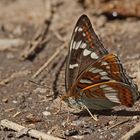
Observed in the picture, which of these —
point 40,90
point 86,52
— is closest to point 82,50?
point 86,52

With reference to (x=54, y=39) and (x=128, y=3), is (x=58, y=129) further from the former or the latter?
(x=128, y=3)

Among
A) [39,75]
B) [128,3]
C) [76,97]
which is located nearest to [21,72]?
[39,75]

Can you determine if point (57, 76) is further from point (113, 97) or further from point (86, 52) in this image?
point (113, 97)

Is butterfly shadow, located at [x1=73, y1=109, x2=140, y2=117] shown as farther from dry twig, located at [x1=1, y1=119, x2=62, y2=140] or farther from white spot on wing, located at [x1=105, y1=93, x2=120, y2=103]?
dry twig, located at [x1=1, y1=119, x2=62, y2=140]

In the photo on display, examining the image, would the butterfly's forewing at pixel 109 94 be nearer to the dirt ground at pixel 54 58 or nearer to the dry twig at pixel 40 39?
the dirt ground at pixel 54 58

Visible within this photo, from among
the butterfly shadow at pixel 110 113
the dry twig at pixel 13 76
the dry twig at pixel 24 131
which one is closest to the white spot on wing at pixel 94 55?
the butterfly shadow at pixel 110 113
